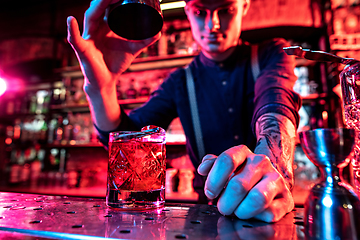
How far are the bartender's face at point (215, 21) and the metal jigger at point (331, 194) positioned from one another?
0.81m

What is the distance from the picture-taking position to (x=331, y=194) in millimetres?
297

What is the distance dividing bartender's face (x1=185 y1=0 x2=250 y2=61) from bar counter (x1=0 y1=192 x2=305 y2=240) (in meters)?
0.78

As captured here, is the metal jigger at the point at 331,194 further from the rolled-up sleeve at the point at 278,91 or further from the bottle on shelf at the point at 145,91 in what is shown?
the bottle on shelf at the point at 145,91

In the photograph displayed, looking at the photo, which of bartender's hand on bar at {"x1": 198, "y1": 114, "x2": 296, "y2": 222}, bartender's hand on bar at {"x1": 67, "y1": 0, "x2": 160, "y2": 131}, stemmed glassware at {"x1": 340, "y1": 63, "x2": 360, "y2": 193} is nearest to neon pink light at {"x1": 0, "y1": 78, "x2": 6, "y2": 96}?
bartender's hand on bar at {"x1": 67, "y1": 0, "x2": 160, "y2": 131}

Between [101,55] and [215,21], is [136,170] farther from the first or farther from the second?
[215,21]

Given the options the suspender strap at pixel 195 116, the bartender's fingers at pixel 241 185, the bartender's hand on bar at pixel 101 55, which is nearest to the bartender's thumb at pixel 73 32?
the bartender's hand on bar at pixel 101 55

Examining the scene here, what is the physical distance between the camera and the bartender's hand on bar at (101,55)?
669 millimetres

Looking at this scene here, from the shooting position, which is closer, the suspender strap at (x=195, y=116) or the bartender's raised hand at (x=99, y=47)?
the bartender's raised hand at (x=99, y=47)

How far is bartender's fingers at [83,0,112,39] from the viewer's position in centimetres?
64

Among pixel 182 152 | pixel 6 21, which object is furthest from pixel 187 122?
pixel 6 21

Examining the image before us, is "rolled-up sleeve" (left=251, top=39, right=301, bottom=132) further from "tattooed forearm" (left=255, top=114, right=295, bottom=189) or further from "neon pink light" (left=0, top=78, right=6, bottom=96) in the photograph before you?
"neon pink light" (left=0, top=78, right=6, bottom=96)

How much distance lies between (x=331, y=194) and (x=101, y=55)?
695 millimetres

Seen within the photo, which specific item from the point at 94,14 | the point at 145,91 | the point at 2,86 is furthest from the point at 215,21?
the point at 2,86

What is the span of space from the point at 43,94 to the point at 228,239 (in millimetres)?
3604
